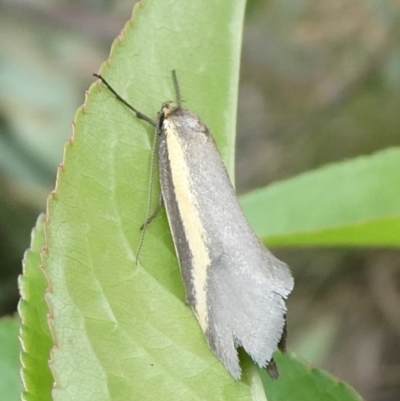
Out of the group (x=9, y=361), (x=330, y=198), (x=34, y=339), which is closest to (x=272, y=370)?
(x=34, y=339)

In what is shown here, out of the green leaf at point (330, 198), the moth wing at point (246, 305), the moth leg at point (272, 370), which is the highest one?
the green leaf at point (330, 198)

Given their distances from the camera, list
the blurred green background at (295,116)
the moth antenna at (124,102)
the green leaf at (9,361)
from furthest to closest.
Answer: the blurred green background at (295,116) → the green leaf at (9,361) → the moth antenna at (124,102)

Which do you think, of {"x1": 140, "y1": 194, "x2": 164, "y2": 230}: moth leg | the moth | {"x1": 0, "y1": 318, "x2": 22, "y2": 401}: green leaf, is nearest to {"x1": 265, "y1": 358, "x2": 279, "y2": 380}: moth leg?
the moth

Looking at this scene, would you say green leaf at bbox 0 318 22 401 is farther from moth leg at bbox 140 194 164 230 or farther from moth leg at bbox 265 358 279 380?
moth leg at bbox 265 358 279 380

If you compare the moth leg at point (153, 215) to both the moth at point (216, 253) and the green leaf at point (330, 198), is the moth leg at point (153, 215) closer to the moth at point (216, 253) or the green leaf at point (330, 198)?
the moth at point (216, 253)

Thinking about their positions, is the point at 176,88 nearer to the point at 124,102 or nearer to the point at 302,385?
the point at 124,102

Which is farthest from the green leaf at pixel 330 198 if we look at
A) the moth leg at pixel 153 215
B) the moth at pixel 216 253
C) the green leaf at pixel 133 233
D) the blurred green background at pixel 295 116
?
the blurred green background at pixel 295 116

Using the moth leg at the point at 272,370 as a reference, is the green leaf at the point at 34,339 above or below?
above
